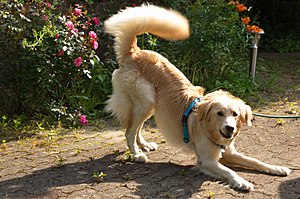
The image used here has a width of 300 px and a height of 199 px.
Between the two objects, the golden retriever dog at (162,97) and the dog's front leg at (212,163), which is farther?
the golden retriever dog at (162,97)

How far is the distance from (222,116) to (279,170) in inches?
31.0

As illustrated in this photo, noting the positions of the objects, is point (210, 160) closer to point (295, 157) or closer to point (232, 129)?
point (232, 129)

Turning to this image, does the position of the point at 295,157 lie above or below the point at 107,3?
below

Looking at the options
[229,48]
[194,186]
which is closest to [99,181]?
→ [194,186]

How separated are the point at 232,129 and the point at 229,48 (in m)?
3.82

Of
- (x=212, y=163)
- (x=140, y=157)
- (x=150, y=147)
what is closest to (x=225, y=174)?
(x=212, y=163)

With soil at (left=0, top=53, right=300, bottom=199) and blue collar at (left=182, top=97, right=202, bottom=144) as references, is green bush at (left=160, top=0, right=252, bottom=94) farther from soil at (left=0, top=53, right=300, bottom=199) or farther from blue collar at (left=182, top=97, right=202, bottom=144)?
blue collar at (left=182, top=97, right=202, bottom=144)

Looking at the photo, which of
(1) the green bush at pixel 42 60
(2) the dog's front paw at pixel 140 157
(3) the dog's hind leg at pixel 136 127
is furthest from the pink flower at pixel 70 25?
(2) the dog's front paw at pixel 140 157

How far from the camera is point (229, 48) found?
7375mm

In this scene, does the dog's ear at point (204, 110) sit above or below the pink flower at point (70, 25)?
below

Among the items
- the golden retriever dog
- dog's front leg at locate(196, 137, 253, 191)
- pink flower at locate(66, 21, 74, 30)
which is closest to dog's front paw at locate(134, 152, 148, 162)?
the golden retriever dog

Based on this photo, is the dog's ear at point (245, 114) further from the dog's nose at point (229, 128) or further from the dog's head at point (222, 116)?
the dog's nose at point (229, 128)

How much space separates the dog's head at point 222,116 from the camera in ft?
12.5

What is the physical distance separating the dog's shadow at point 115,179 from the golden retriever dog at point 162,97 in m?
0.18
